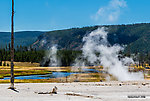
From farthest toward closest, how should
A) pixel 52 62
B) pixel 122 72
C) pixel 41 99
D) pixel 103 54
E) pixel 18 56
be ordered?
pixel 18 56
pixel 52 62
pixel 103 54
pixel 122 72
pixel 41 99

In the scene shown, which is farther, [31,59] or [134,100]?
[31,59]

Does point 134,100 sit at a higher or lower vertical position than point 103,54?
lower

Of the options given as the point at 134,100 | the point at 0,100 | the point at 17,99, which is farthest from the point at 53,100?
the point at 134,100

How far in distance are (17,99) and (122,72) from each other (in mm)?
37975

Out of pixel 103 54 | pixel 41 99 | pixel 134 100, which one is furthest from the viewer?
pixel 103 54

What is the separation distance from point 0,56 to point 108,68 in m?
140

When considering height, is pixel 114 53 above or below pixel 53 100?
above

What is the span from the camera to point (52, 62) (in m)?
175

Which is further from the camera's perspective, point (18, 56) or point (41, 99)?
point (18, 56)

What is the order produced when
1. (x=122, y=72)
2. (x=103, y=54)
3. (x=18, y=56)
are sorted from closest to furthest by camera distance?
(x=122, y=72), (x=103, y=54), (x=18, y=56)

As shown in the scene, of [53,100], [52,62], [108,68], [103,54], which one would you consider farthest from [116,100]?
[52,62]

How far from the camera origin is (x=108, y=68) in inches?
2264

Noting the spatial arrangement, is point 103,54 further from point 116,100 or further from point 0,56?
point 0,56

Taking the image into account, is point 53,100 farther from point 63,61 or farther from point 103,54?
point 63,61
